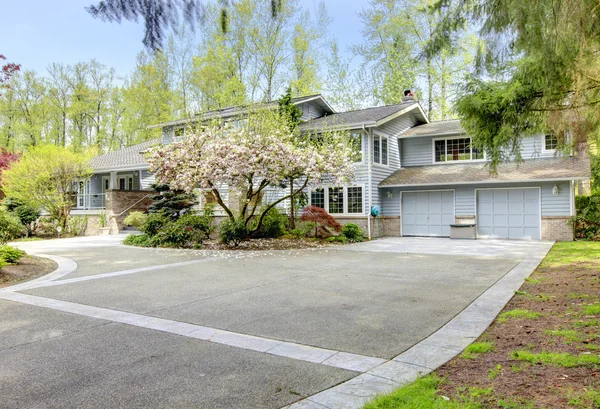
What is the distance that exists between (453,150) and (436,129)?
1305 mm

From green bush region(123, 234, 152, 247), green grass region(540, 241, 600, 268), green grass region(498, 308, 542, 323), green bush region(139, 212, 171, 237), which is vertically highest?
green bush region(139, 212, 171, 237)

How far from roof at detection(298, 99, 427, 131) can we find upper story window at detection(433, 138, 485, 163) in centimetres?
237

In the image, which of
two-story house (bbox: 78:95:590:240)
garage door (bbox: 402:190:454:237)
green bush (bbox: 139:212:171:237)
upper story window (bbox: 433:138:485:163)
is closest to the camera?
green bush (bbox: 139:212:171:237)

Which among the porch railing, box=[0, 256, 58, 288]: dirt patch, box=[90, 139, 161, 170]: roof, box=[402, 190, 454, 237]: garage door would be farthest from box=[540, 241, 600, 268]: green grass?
the porch railing

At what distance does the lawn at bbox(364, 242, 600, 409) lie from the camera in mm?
2934

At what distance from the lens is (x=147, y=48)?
10.6ft

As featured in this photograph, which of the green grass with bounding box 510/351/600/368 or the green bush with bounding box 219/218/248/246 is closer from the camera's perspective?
the green grass with bounding box 510/351/600/368

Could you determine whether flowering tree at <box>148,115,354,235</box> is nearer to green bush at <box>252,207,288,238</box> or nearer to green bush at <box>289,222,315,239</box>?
green bush at <box>252,207,288,238</box>

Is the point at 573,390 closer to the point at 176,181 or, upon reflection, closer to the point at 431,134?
the point at 176,181

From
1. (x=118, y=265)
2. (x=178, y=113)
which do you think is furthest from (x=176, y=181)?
(x=178, y=113)

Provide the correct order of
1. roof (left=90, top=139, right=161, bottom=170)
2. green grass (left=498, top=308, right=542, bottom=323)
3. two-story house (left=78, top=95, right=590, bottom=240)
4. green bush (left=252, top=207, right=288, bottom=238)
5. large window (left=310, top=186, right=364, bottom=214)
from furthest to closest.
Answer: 1. roof (left=90, top=139, right=161, bottom=170)
2. large window (left=310, top=186, right=364, bottom=214)
3. two-story house (left=78, top=95, right=590, bottom=240)
4. green bush (left=252, top=207, right=288, bottom=238)
5. green grass (left=498, top=308, right=542, bottom=323)

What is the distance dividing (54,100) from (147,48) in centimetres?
3288

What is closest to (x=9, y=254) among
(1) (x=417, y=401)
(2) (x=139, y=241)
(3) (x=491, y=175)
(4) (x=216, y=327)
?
(2) (x=139, y=241)

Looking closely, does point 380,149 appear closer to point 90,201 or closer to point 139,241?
point 139,241
